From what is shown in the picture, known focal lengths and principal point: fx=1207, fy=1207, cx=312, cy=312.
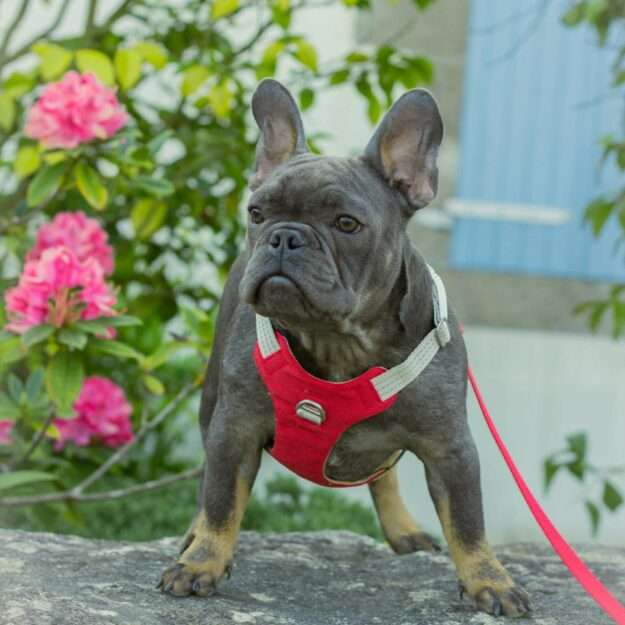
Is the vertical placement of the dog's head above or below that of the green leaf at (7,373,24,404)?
above

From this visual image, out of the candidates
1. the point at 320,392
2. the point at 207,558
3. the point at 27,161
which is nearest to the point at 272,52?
the point at 27,161

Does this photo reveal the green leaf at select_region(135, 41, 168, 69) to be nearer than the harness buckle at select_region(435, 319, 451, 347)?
No

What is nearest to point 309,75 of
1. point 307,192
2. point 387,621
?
point 307,192

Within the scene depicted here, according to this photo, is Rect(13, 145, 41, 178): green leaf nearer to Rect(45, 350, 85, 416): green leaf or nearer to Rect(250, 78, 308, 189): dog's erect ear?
Rect(45, 350, 85, 416): green leaf

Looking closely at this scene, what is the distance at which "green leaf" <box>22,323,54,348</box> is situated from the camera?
324cm

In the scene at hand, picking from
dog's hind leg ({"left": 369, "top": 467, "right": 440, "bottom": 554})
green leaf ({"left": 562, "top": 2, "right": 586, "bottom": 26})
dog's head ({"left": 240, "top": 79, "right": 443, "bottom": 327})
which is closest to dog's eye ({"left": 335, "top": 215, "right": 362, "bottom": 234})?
dog's head ({"left": 240, "top": 79, "right": 443, "bottom": 327})

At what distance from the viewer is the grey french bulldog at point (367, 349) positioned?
98.4 inches

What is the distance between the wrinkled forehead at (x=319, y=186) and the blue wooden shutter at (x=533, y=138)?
3987 mm

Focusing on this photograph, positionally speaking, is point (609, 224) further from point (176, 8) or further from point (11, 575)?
point (11, 575)

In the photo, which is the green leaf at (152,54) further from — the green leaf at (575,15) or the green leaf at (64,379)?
the green leaf at (575,15)

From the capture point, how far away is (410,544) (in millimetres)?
3316

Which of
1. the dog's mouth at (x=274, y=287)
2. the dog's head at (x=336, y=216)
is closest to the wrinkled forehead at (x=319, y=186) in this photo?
the dog's head at (x=336, y=216)

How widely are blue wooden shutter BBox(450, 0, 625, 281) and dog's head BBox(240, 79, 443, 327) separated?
3.83 metres

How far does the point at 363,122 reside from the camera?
7000mm
